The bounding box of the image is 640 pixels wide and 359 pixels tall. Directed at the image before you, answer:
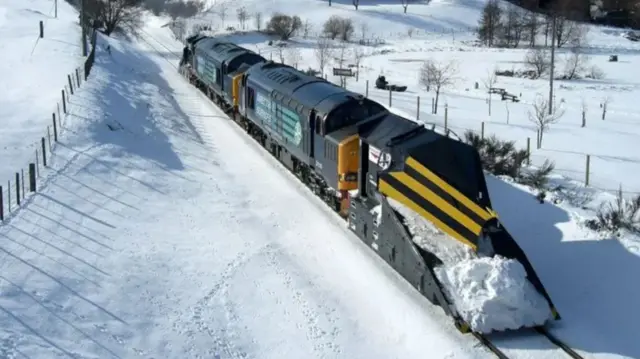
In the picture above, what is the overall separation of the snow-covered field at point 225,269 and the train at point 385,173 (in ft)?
1.92

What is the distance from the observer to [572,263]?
48.5ft

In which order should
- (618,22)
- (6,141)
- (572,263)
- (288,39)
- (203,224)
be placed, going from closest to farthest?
(572,263) < (203,224) < (6,141) < (288,39) < (618,22)

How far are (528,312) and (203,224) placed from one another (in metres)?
8.69

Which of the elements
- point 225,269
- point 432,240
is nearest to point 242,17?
point 225,269

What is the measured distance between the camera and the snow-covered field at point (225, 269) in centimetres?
1202

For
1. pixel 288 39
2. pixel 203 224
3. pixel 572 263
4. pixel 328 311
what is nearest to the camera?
pixel 328 311

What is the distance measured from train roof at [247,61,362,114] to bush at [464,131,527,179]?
15.0ft

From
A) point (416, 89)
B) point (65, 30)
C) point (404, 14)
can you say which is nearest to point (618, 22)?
point (404, 14)

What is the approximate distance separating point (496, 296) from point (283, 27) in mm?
84136

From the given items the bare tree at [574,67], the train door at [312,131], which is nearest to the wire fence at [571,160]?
the train door at [312,131]

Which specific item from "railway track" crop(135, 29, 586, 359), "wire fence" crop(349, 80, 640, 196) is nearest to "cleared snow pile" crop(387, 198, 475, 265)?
"railway track" crop(135, 29, 586, 359)

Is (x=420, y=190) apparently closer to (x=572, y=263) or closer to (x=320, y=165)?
(x=572, y=263)

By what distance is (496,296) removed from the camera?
11969 millimetres

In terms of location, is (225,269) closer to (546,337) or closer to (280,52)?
(546,337)
